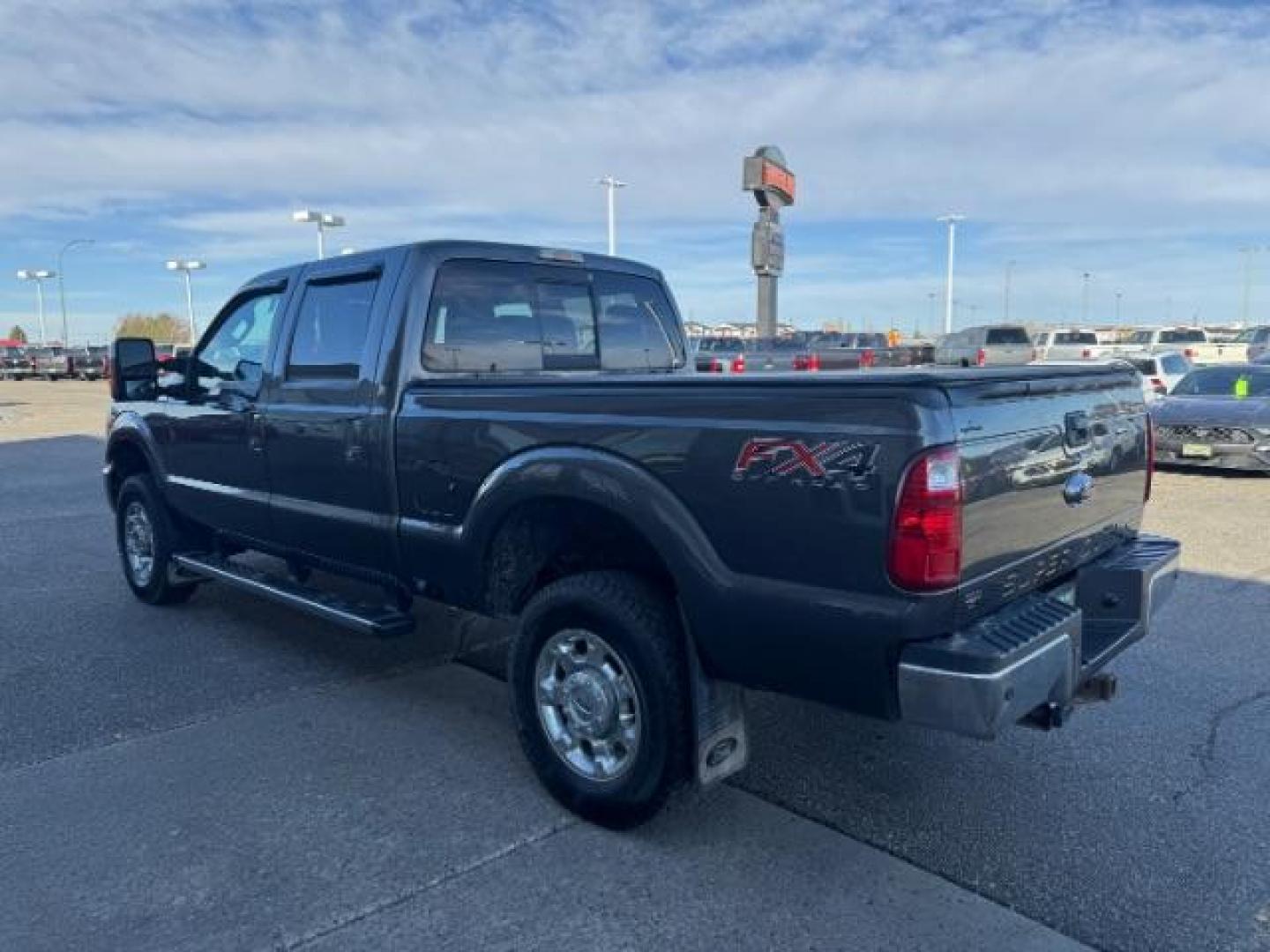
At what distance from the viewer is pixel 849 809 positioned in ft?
11.8

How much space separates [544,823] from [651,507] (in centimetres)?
121

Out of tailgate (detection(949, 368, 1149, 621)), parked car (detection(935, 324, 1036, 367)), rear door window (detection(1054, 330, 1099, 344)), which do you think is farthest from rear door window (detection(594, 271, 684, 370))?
rear door window (detection(1054, 330, 1099, 344))

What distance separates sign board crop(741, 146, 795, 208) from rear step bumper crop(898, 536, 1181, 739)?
22843 millimetres

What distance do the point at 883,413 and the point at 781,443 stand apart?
1.03 feet

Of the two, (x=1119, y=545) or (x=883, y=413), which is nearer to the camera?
(x=883, y=413)

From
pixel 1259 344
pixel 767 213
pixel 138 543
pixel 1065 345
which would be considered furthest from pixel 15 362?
pixel 1259 344

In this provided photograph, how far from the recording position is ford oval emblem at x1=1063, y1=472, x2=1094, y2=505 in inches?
130

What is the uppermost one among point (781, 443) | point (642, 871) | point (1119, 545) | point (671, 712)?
point (781, 443)

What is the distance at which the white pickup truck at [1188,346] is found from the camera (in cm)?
2905

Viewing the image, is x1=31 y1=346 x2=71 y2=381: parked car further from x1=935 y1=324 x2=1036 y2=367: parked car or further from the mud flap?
the mud flap

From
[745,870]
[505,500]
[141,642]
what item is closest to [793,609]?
[745,870]

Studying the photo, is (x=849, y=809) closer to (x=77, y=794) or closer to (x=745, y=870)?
(x=745, y=870)

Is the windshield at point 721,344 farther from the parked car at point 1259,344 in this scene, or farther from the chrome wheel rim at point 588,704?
the chrome wheel rim at point 588,704

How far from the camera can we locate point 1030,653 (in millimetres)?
2814
